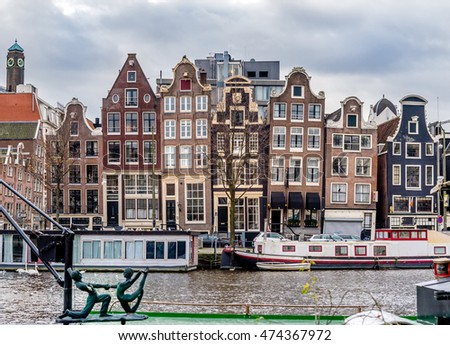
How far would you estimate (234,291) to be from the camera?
74.2 ft

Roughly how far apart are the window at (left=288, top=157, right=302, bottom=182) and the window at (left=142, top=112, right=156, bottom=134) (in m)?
8.53

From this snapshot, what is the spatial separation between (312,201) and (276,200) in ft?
7.25

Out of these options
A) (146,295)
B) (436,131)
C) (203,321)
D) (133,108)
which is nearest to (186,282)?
(146,295)

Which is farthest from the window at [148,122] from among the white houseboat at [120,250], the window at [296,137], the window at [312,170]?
the white houseboat at [120,250]

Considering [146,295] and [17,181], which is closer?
[146,295]

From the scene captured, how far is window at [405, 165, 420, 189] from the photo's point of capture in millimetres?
44938

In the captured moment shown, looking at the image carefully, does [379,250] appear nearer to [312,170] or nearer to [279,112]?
[312,170]

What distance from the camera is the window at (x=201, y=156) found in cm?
4350

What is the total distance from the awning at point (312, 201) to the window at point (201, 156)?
647 cm

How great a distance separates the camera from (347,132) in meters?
44.7

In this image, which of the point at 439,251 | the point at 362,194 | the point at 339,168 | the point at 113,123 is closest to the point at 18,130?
the point at 113,123
